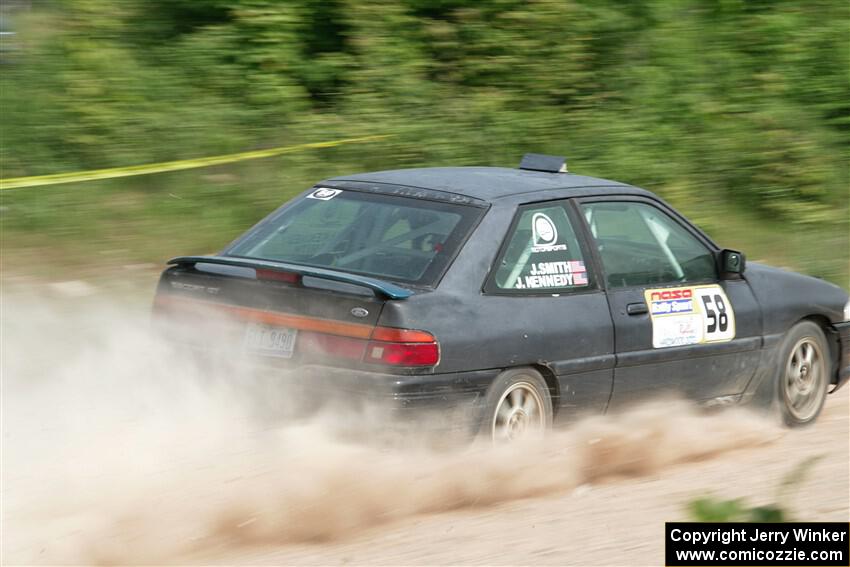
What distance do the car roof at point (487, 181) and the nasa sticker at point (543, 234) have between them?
164mm

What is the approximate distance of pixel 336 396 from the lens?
5.32 m

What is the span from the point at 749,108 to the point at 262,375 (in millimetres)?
9576

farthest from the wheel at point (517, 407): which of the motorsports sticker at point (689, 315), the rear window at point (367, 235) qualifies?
the motorsports sticker at point (689, 315)

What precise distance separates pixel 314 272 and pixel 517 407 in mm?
1165

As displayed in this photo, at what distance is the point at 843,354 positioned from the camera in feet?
25.0

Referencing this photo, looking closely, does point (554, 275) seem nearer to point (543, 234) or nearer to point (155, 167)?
point (543, 234)

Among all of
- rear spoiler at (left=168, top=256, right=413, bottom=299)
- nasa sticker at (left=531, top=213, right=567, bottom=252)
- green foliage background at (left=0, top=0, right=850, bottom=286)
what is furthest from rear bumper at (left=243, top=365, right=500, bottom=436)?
green foliage background at (left=0, top=0, right=850, bottom=286)

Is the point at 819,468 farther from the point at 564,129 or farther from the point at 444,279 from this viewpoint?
the point at 564,129

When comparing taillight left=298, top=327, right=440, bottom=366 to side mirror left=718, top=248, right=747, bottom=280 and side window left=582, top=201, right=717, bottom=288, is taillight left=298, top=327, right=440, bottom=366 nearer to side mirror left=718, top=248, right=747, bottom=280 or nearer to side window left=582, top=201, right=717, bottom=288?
side window left=582, top=201, right=717, bottom=288

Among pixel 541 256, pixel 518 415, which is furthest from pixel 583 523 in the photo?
pixel 541 256

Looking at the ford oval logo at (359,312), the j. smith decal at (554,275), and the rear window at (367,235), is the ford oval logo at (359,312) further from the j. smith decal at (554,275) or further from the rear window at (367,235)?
the j. smith decal at (554,275)

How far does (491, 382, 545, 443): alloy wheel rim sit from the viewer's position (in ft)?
18.5

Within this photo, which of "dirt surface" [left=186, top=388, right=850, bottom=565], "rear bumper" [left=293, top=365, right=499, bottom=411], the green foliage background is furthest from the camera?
the green foliage background

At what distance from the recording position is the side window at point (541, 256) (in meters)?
5.85
